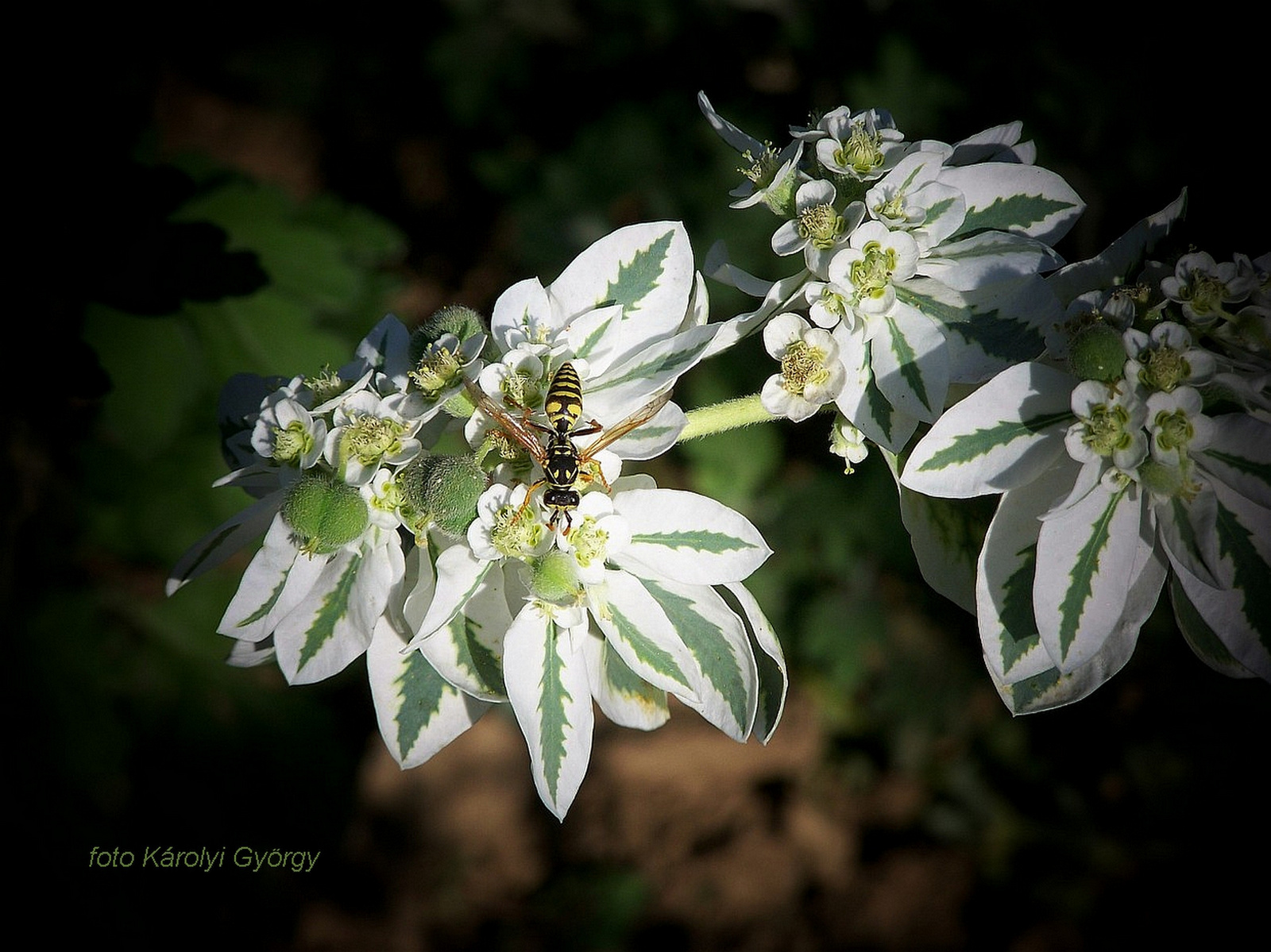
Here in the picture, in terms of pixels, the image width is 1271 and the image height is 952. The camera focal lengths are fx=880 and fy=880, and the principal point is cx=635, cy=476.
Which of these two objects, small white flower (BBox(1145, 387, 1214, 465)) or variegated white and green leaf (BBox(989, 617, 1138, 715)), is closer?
small white flower (BBox(1145, 387, 1214, 465))

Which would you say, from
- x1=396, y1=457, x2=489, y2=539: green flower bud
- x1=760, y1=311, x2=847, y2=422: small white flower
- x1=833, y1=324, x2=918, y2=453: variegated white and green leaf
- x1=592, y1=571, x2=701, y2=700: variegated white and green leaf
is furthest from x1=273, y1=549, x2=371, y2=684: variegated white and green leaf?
x1=833, y1=324, x2=918, y2=453: variegated white and green leaf

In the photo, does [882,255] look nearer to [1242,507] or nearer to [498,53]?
[1242,507]

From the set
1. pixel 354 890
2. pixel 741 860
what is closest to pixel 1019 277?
pixel 741 860

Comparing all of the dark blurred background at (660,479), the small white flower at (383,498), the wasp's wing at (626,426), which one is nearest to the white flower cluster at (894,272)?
the wasp's wing at (626,426)

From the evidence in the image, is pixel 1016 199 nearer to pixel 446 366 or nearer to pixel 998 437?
pixel 998 437

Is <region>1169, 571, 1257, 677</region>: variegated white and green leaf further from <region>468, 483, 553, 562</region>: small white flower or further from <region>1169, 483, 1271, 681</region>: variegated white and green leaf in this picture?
<region>468, 483, 553, 562</region>: small white flower

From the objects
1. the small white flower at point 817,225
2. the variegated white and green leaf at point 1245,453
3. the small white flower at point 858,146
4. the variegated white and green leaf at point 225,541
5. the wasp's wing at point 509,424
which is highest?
the small white flower at point 858,146

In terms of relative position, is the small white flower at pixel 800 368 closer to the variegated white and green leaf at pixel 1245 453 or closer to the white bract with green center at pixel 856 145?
the white bract with green center at pixel 856 145
